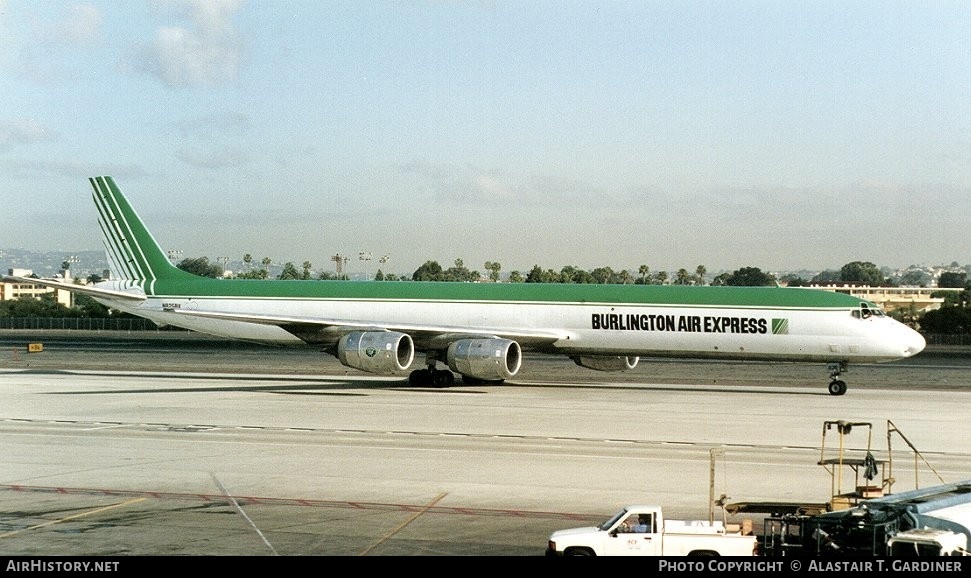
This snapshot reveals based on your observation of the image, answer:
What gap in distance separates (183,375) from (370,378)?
30.1ft

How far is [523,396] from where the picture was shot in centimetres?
4022

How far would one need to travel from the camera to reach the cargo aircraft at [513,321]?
4134 centimetres

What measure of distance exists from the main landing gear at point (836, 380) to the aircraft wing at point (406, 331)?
34.4 ft

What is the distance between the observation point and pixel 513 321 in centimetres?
4544

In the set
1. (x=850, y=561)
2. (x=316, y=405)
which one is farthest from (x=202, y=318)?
(x=850, y=561)

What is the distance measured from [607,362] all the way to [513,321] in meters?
4.49

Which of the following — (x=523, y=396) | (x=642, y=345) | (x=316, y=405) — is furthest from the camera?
(x=642, y=345)

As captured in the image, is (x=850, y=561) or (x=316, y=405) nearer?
(x=850, y=561)

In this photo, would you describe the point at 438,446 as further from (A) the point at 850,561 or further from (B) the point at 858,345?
(B) the point at 858,345

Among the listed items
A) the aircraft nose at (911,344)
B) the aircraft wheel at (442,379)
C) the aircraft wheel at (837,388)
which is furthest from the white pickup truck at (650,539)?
the aircraft wheel at (442,379)

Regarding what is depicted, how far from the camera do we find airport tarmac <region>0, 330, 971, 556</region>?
53.0 feet

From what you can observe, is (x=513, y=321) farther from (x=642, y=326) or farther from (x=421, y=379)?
(x=642, y=326)

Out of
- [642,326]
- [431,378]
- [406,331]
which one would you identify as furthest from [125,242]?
[642,326]

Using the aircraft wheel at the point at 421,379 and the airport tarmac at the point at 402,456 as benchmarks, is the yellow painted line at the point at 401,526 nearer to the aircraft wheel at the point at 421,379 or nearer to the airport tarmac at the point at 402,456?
the airport tarmac at the point at 402,456
